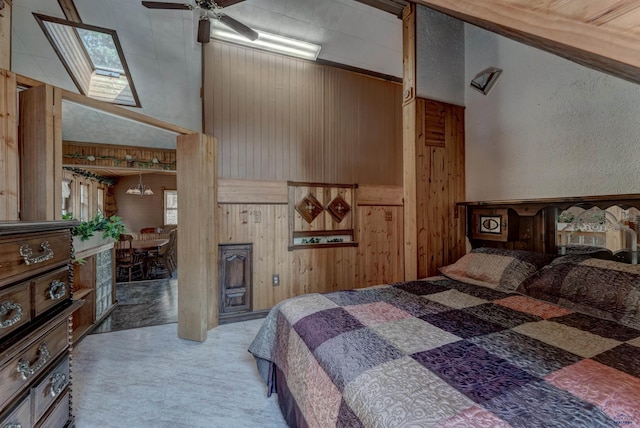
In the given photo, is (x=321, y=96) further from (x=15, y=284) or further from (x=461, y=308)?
(x=15, y=284)

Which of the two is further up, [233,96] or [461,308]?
[233,96]

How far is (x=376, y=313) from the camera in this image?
147cm

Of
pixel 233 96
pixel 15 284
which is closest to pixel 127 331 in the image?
pixel 15 284

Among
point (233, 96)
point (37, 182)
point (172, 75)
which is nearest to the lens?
point (37, 182)

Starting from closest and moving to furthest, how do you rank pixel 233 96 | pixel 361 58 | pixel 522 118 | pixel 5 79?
pixel 5 79 → pixel 522 118 → pixel 233 96 → pixel 361 58

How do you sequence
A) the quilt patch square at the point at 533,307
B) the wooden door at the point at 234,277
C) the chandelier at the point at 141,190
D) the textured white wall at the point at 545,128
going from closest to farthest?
the quilt patch square at the point at 533,307 → the textured white wall at the point at 545,128 → the wooden door at the point at 234,277 → the chandelier at the point at 141,190

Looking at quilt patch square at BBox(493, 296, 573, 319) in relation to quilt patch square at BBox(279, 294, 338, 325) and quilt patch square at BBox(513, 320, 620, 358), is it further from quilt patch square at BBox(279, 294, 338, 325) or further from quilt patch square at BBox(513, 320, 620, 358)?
quilt patch square at BBox(279, 294, 338, 325)

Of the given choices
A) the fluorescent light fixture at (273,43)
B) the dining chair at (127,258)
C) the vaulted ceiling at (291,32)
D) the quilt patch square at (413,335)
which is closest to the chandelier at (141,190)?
the dining chair at (127,258)

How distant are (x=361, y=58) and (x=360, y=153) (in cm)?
122

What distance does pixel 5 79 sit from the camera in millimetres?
1474

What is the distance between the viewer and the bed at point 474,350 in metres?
0.77

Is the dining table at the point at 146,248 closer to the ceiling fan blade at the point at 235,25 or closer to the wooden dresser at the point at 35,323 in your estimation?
the ceiling fan blade at the point at 235,25

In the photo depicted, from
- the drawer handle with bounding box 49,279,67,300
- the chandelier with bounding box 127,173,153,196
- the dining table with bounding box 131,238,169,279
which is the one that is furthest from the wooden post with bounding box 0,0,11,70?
the chandelier with bounding box 127,173,153,196

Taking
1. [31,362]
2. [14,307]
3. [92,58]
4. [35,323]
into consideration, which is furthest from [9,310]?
[92,58]
